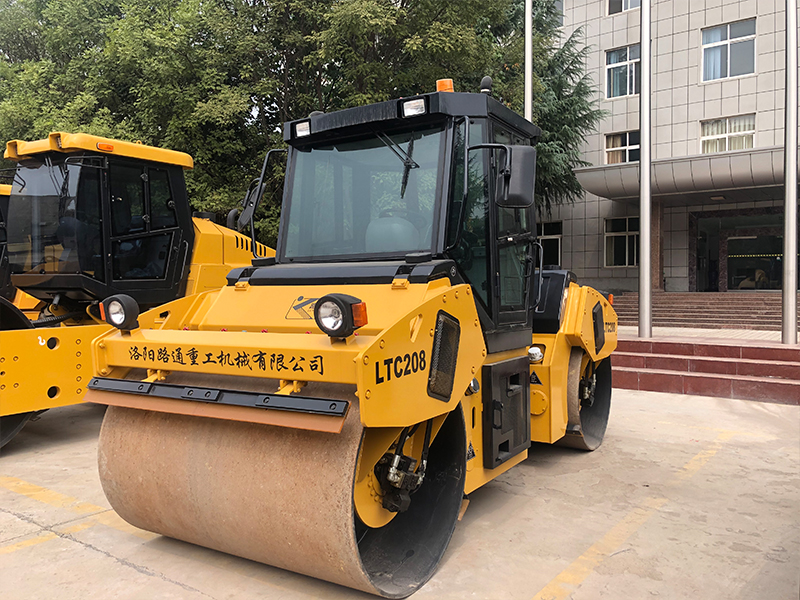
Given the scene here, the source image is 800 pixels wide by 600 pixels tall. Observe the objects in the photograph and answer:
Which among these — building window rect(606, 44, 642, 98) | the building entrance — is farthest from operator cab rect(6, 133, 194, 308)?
the building entrance

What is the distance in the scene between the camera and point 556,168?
20.6 meters

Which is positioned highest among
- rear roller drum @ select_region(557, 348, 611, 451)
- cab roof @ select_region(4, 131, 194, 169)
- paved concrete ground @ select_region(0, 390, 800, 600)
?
cab roof @ select_region(4, 131, 194, 169)

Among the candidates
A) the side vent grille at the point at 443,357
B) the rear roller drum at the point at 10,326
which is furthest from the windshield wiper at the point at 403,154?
the rear roller drum at the point at 10,326

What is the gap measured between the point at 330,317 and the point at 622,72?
78.1ft

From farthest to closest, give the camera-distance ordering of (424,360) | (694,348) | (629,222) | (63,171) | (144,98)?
1. (629,222)
2. (144,98)
3. (694,348)
4. (63,171)
5. (424,360)

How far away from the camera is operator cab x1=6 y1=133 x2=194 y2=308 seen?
7.00 m

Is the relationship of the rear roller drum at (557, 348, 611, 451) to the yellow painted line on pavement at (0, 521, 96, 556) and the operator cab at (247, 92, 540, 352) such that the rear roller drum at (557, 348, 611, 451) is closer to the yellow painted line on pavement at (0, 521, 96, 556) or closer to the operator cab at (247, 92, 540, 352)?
the operator cab at (247, 92, 540, 352)

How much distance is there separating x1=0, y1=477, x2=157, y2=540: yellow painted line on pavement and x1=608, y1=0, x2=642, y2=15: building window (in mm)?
24096

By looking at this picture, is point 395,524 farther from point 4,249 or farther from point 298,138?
point 4,249

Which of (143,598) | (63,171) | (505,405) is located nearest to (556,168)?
(63,171)

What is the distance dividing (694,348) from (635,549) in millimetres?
6869

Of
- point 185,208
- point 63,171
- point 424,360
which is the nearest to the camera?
point 424,360

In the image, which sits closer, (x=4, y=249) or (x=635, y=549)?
(x=635, y=549)

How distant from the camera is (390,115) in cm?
414
